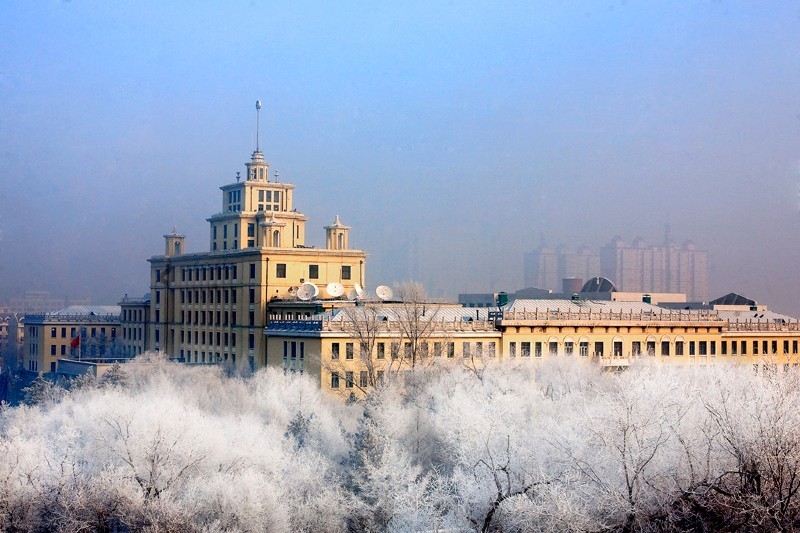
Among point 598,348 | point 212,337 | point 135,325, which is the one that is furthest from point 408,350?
point 135,325

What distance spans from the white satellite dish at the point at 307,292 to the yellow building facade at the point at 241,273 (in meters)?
3.73

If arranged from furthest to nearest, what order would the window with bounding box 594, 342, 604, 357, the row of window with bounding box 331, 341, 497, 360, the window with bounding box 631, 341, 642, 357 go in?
the window with bounding box 631, 341, 642, 357 < the window with bounding box 594, 342, 604, 357 < the row of window with bounding box 331, 341, 497, 360

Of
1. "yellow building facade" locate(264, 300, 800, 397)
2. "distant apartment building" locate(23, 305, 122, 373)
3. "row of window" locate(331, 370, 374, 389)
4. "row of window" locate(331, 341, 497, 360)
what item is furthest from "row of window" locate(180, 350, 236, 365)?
"row of window" locate(331, 370, 374, 389)

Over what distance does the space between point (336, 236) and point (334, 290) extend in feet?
38.9

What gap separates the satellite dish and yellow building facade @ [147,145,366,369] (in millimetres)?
4697

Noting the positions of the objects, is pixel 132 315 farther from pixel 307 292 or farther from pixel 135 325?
pixel 307 292

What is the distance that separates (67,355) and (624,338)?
2957 inches

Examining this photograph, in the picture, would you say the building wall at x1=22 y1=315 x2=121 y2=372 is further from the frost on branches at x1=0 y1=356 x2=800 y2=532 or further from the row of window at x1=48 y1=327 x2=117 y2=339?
the frost on branches at x1=0 y1=356 x2=800 y2=532

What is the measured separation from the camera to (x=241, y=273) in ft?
336

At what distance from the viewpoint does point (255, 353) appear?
3824 inches

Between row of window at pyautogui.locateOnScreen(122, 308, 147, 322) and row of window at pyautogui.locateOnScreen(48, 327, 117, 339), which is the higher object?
row of window at pyautogui.locateOnScreen(122, 308, 147, 322)

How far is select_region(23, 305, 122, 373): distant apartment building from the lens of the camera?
13550 centimetres

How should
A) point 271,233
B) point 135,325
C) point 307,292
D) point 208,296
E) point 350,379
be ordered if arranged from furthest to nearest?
point 135,325 < point 208,296 < point 271,233 < point 307,292 < point 350,379

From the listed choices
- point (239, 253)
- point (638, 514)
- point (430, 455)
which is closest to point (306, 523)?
point (430, 455)
